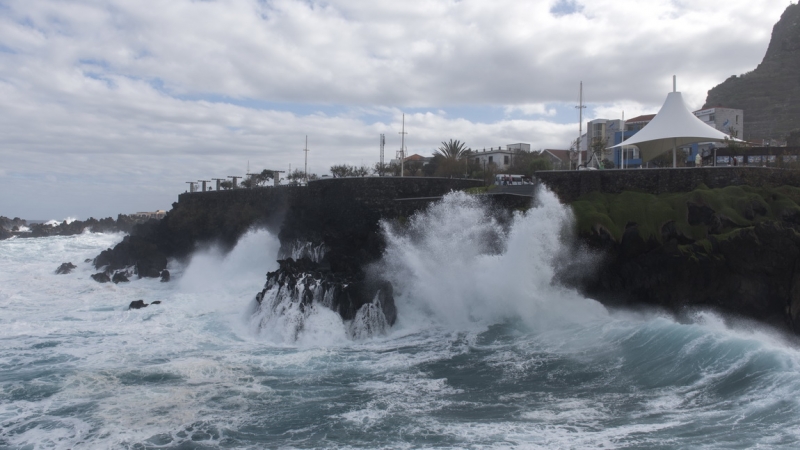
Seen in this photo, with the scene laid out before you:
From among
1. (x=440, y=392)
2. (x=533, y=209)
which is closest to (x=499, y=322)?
(x=533, y=209)

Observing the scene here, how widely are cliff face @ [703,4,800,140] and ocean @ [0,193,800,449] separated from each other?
64407 mm

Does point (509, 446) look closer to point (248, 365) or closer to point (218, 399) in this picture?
point (218, 399)

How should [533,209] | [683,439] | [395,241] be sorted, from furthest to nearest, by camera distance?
[395,241]
[533,209]
[683,439]

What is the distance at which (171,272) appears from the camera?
31.3m

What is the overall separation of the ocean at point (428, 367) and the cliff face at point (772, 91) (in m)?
Result: 64.4

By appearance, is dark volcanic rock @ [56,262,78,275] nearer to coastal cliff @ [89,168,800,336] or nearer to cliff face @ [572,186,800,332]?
coastal cliff @ [89,168,800,336]

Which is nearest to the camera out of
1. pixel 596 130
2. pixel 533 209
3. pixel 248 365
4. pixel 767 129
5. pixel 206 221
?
pixel 248 365

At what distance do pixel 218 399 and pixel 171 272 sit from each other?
2189 centimetres

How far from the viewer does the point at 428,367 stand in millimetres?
13445

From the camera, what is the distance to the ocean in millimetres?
9477

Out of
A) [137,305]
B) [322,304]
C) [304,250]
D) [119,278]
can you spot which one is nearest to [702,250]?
[322,304]

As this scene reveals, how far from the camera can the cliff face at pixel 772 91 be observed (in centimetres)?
7212

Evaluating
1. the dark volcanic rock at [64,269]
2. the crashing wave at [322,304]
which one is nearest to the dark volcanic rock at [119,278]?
the dark volcanic rock at [64,269]

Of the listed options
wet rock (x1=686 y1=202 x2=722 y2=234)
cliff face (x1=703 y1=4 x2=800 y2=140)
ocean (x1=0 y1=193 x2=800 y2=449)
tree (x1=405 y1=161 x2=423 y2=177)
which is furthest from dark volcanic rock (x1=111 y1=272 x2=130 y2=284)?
cliff face (x1=703 y1=4 x2=800 y2=140)
